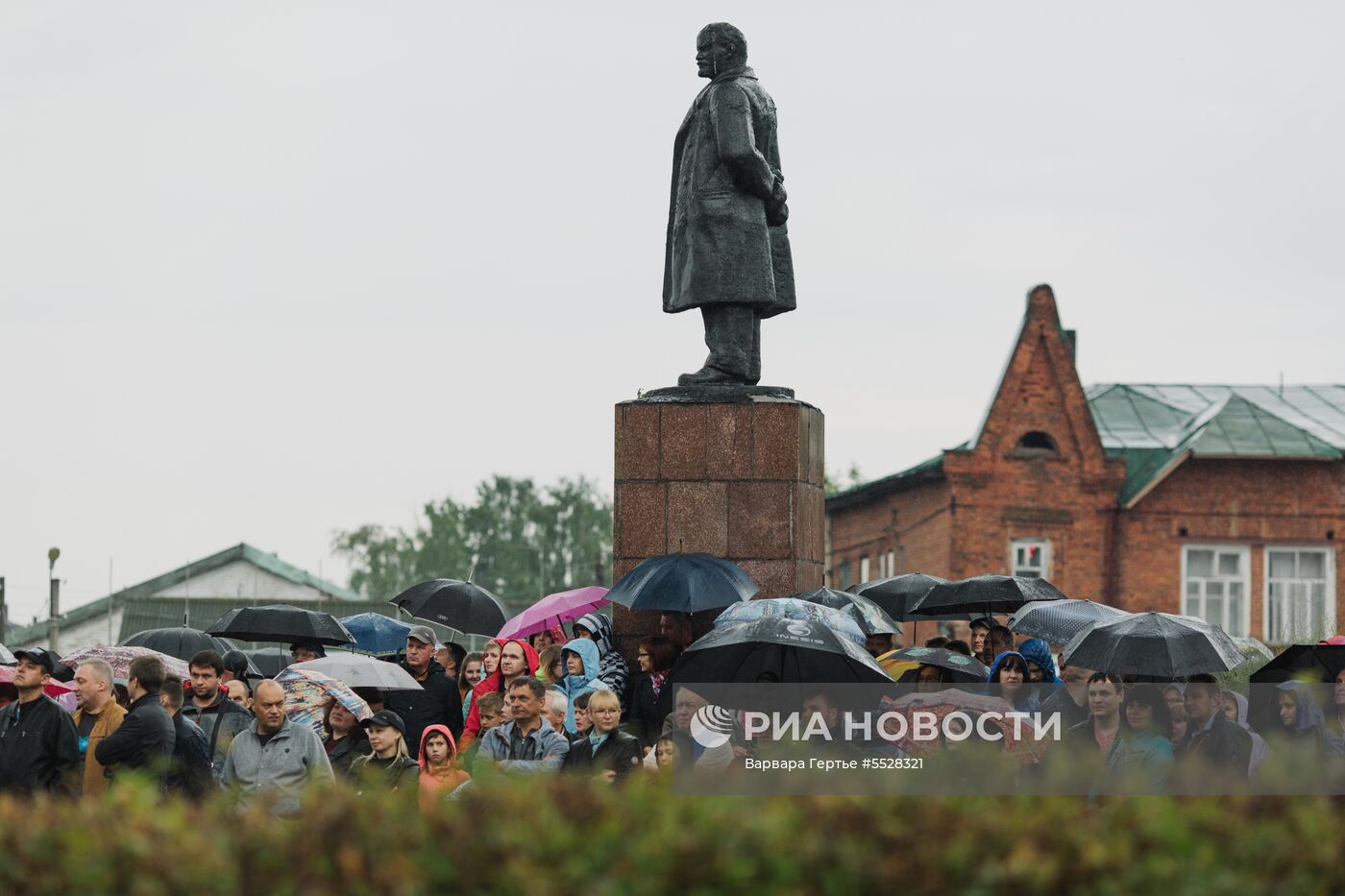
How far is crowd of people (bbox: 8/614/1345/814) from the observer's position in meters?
10.7

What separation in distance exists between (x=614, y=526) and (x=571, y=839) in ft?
30.3

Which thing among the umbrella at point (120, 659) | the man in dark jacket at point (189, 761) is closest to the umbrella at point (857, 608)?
the man in dark jacket at point (189, 761)

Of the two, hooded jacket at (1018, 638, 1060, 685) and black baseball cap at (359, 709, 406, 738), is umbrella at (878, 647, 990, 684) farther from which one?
black baseball cap at (359, 709, 406, 738)

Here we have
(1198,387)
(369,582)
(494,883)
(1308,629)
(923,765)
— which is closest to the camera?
(494,883)

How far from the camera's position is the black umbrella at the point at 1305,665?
1220cm

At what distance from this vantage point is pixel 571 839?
235 inches

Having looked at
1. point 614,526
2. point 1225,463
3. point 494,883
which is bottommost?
point 494,883

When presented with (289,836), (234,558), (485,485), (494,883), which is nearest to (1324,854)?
(494,883)

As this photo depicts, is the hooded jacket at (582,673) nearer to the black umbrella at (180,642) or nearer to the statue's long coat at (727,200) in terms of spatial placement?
the statue's long coat at (727,200)

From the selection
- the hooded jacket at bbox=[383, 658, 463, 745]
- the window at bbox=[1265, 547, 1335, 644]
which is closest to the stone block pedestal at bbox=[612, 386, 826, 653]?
the hooded jacket at bbox=[383, 658, 463, 745]

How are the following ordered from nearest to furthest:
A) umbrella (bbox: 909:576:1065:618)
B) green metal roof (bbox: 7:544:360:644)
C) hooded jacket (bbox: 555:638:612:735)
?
1. hooded jacket (bbox: 555:638:612:735)
2. umbrella (bbox: 909:576:1065:618)
3. green metal roof (bbox: 7:544:360:644)

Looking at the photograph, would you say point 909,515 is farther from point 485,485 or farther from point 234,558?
point 485,485

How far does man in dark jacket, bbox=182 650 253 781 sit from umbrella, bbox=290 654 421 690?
17.7 inches

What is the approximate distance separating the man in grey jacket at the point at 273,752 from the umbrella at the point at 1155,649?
4361 mm
